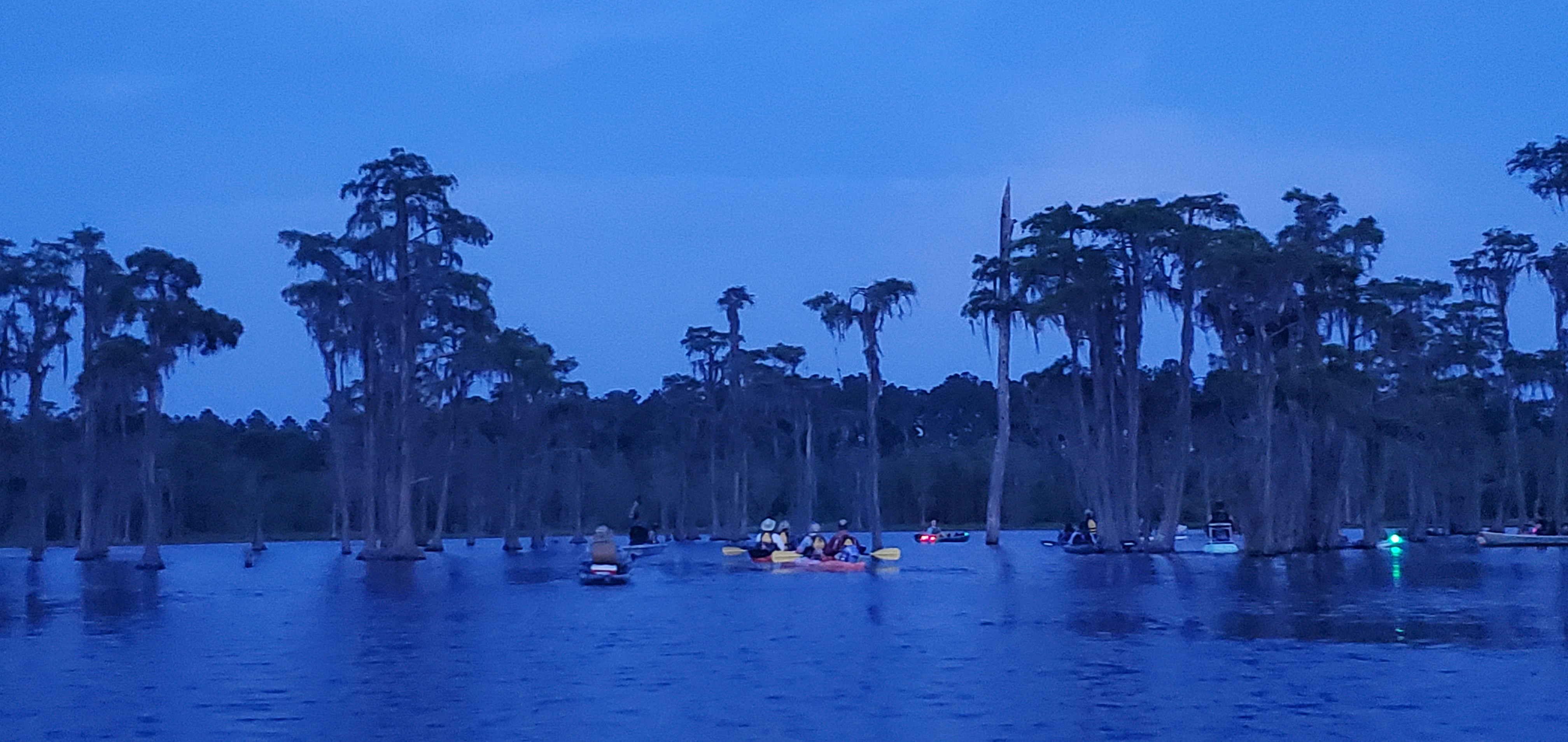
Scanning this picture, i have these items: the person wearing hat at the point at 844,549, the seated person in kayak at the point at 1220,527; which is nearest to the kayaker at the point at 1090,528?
the seated person in kayak at the point at 1220,527

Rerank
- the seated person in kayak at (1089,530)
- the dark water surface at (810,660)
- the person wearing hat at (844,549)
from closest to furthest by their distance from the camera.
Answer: the dark water surface at (810,660) → the person wearing hat at (844,549) → the seated person in kayak at (1089,530)

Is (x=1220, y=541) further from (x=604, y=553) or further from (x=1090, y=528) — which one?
(x=604, y=553)

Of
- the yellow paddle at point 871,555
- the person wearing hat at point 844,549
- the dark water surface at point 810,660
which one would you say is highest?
the person wearing hat at point 844,549

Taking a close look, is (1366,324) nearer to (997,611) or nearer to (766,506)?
(997,611)

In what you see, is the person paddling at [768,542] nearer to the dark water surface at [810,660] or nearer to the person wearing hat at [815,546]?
the person wearing hat at [815,546]

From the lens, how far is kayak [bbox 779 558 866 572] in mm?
39750

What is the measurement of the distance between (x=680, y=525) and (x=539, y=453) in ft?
49.0

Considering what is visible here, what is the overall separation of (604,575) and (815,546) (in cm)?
1004

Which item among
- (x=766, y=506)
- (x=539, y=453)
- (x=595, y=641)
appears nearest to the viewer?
(x=595, y=641)

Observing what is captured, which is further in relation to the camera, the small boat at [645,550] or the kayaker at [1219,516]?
the kayaker at [1219,516]

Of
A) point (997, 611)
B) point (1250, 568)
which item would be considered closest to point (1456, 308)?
point (1250, 568)

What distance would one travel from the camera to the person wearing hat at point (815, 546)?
4212 cm

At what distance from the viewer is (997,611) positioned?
24922 mm

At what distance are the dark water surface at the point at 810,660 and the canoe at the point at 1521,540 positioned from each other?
19.5 meters
